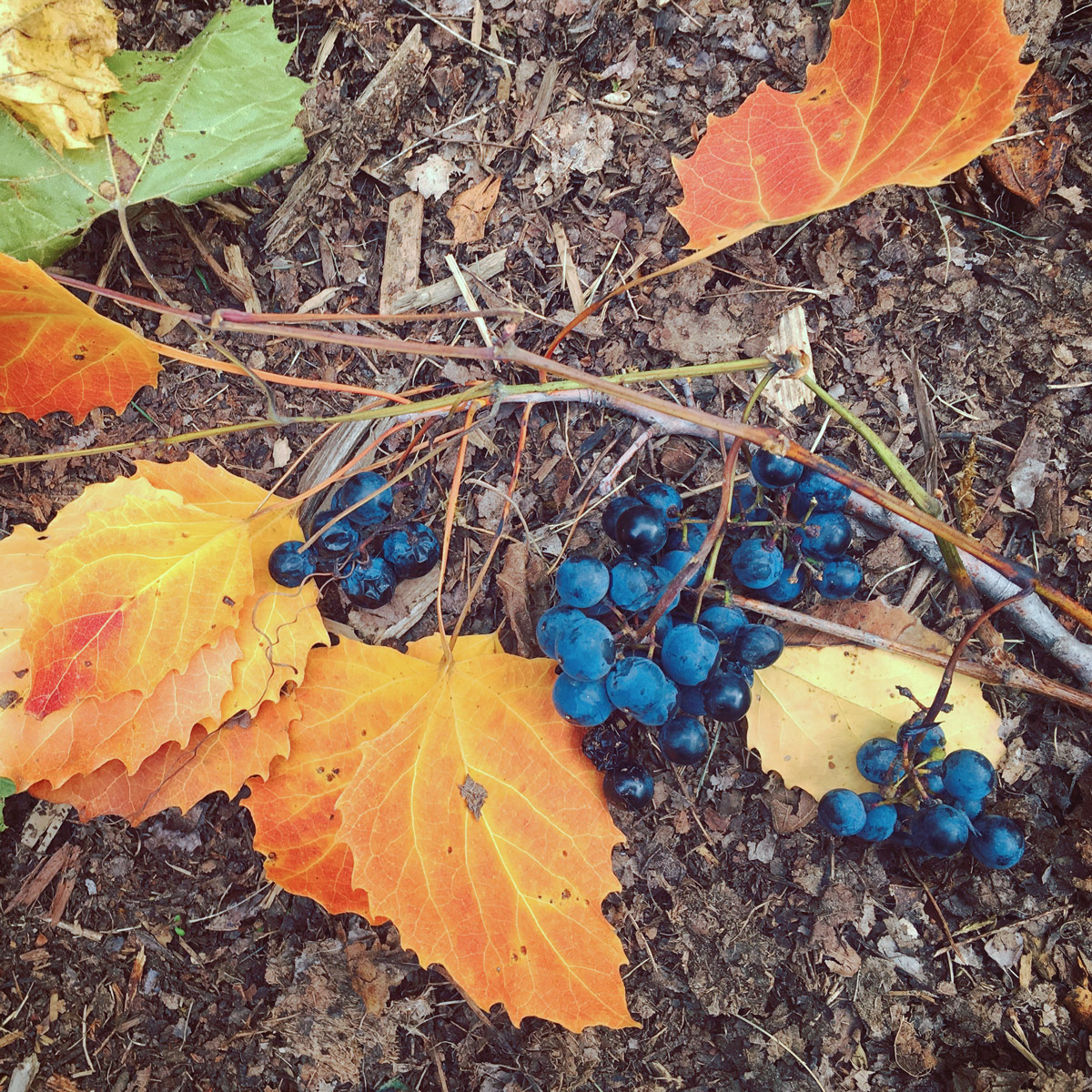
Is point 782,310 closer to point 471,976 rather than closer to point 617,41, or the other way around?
point 617,41

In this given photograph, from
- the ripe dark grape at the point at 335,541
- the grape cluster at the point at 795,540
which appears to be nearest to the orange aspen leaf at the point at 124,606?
the ripe dark grape at the point at 335,541

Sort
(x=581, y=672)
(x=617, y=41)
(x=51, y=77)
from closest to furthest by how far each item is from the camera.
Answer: (x=581, y=672) → (x=51, y=77) → (x=617, y=41)

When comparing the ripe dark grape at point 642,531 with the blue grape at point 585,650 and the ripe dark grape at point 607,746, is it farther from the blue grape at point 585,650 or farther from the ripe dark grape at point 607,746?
the ripe dark grape at point 607,746

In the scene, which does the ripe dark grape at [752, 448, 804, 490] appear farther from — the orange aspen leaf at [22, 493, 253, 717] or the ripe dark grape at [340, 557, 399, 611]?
the orange aspen leaf at [22, 493, 253, 717]

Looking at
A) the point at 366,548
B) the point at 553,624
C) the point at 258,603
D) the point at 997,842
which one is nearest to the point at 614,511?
the point at 553,624

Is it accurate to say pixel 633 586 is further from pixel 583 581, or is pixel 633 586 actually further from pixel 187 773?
pixel 187 773

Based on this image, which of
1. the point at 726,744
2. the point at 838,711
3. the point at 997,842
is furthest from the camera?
the point at 726,744

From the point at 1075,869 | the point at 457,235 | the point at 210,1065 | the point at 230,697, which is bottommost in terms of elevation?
the point at 1075,869

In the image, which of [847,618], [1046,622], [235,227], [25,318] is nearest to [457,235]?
[235,227]
